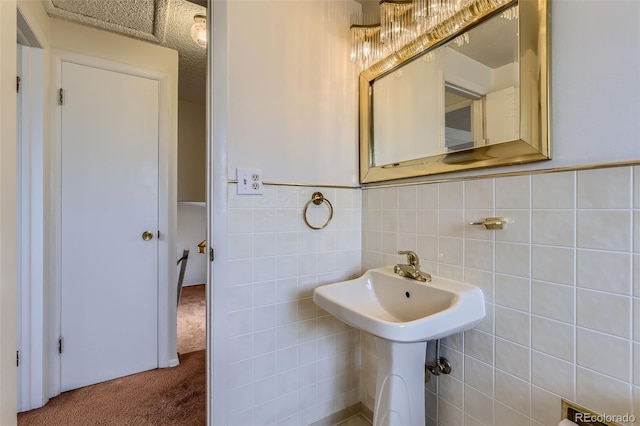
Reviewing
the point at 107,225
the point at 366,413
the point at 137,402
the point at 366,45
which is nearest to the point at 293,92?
the point at 366,45

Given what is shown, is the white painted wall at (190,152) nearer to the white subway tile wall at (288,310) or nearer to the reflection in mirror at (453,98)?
the white subway tile wall at (288,310)

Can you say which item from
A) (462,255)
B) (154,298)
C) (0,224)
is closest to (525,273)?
(462,255)

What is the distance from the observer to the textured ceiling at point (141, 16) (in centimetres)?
170

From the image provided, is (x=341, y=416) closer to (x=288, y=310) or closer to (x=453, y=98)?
(x=288, y=310)

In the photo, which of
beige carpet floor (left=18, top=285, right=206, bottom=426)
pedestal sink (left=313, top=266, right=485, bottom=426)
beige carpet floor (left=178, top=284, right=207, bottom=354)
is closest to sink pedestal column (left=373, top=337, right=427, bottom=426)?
pedestal sink (left=313, top=266, right=485, bottom=426)

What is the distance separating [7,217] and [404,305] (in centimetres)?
163

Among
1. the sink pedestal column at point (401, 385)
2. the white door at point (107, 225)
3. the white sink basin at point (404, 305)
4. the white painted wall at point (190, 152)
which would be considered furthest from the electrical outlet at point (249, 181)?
the white painted wall at point (190, 152)

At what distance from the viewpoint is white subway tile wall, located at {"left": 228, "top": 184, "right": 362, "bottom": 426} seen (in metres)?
1.26

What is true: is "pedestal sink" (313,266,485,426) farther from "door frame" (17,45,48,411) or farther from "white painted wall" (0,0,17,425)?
"door frame" (17,45,48,411)

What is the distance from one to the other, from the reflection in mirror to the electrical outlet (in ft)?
2.05

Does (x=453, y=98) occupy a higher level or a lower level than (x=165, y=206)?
higher

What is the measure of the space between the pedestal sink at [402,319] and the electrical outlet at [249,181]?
0.53 metres

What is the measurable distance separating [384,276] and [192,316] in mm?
2512

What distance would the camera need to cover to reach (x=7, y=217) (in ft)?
3.70
